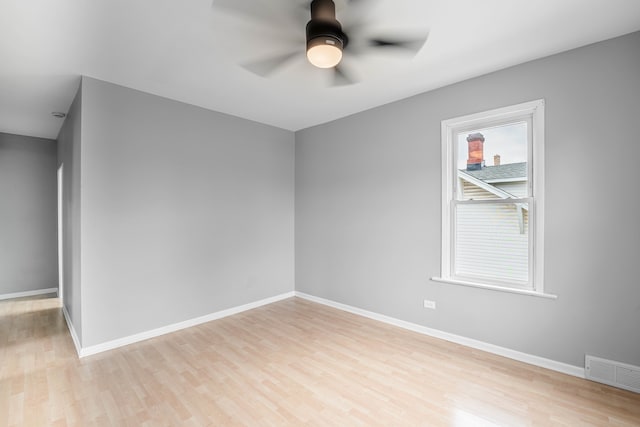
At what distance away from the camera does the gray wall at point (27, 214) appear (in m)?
4.81

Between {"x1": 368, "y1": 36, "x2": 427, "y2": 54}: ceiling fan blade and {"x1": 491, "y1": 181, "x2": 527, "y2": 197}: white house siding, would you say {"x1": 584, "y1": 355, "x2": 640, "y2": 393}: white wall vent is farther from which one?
{"x1": 368, "y1": 36, "x2": 427, "y2": 54}: ceiling fan blade

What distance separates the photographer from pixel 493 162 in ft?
9.74

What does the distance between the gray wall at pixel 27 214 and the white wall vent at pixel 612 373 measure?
7446 mm

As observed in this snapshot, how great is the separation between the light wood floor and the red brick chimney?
74.5 inches

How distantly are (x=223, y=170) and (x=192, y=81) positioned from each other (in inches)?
49.3

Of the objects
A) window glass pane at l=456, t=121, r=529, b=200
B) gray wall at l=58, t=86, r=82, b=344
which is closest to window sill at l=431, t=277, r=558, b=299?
window glass pane at l=456, t=121, r=529, b=200

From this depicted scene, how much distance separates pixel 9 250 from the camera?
4.83 meters

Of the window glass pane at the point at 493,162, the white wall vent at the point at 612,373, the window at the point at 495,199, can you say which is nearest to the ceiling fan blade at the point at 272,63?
the window at the point at 495,199

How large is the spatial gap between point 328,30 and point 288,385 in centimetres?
259

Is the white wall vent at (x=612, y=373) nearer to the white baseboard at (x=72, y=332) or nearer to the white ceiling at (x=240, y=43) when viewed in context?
the white ceiling at (x=240, y=43)

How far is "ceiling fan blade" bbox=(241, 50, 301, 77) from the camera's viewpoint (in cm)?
235

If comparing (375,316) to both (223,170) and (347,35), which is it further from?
(347,35)

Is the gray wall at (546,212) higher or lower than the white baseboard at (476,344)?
higher

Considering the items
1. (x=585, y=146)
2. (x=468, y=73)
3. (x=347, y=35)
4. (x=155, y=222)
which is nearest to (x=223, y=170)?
(x=155, y=222)
